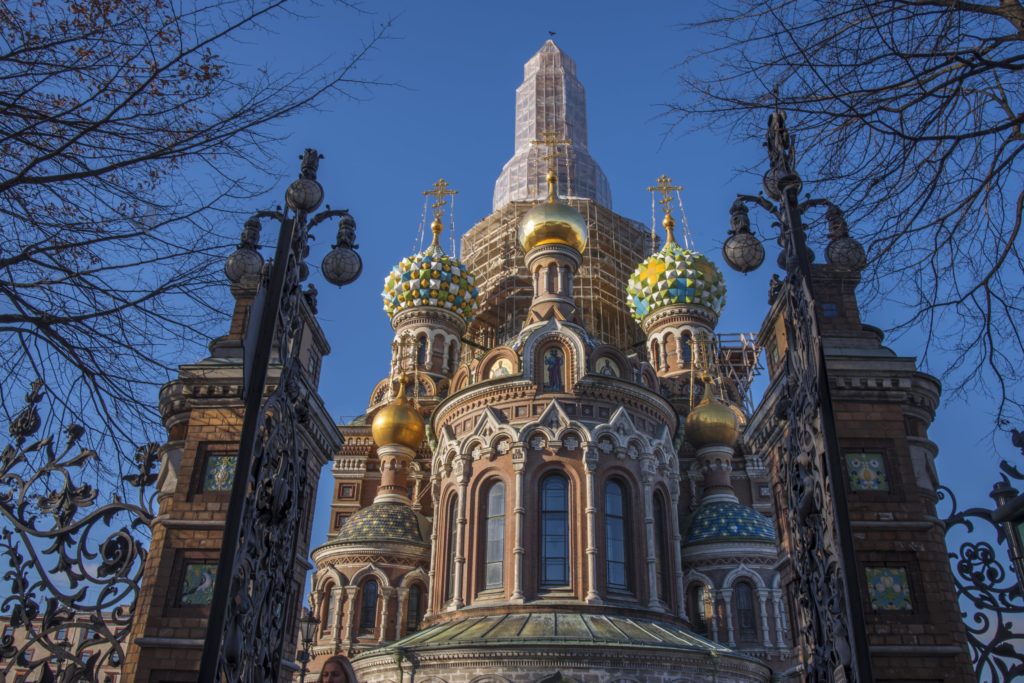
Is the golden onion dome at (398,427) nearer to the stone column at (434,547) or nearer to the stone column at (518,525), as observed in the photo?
the stone column at (434,547)

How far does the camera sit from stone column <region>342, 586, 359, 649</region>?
21.0 meters

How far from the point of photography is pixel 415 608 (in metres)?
21.7

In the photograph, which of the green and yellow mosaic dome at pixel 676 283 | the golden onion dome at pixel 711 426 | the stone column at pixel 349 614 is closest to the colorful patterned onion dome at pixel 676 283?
the green and yellow mosaic dome at pixel 676 283

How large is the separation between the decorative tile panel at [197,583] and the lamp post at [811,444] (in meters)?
→ 5.06

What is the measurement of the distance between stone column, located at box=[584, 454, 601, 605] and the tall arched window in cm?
184

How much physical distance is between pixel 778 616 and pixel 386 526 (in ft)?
32.9

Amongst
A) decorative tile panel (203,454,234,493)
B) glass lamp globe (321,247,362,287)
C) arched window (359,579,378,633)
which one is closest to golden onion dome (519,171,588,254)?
arched window (359,579,378,633)

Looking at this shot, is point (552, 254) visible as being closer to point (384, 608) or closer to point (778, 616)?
point (384, 608)

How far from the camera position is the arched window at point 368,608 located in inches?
838

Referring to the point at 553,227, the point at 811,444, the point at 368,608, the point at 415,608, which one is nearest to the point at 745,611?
the point at 415,608

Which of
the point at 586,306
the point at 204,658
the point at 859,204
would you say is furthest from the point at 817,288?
the point at 586,306

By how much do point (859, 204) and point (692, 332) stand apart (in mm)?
24151

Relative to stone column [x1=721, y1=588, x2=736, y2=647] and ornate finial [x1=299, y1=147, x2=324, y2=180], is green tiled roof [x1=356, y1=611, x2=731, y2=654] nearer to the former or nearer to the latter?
stone column [x1=721, y1=588, x2=736, y2=647]

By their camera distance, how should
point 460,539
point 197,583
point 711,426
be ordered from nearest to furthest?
point 197,583
point 460,539
point 711,426
